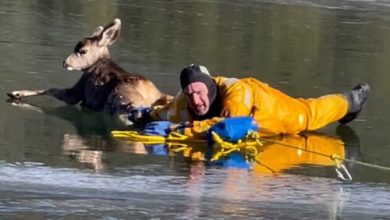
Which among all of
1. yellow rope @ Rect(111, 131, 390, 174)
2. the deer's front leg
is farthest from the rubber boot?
the deer's front leg

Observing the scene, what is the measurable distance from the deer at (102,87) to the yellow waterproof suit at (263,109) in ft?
1.77

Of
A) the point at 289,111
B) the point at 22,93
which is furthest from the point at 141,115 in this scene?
the point at 22,93

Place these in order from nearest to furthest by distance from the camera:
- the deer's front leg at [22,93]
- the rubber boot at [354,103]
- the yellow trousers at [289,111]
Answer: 1. the yellow trousers at [289,111]
2. the rubber boot at [354,103]
3. the deer's front leg at [22,93]

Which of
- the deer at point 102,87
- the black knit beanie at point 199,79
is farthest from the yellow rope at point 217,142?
the deer at point 102,87

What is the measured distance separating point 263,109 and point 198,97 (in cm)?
62

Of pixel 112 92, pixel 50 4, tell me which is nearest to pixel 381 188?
pixel 112 92

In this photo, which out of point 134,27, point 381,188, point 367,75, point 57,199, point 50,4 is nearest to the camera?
point 57,199

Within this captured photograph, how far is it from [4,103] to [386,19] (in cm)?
1222

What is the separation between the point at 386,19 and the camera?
22297 mm

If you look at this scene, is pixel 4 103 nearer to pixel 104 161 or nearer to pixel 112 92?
pixel 112 92

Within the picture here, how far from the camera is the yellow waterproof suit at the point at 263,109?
9.88m

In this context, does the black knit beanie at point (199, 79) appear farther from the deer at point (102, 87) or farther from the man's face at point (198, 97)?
the deer at point (102, 87)

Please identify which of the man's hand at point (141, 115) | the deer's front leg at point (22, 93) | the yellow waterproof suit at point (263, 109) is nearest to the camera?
the yellow waterproof suit at point (263, 109)

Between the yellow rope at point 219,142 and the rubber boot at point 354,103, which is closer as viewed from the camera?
the yellow rope at point 219,142
